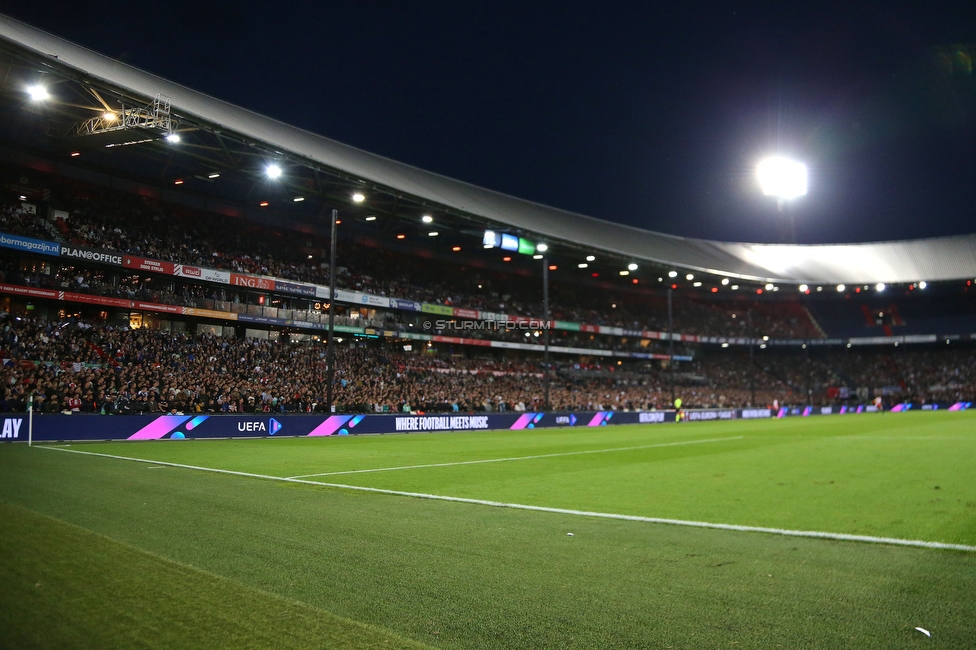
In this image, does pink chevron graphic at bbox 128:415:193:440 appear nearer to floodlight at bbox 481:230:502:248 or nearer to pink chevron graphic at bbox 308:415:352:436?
pink chevron graphic at bbox 308:415:352:436

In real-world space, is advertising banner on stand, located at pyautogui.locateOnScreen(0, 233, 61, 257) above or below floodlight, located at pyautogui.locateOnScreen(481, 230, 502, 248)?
below

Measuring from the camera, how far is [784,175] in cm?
5288

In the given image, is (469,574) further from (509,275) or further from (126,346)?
(509,275)

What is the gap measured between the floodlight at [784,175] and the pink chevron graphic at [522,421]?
100 feet

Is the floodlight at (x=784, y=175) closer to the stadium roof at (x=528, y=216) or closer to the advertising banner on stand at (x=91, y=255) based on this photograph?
the stadium roof at (x=528, y=216)

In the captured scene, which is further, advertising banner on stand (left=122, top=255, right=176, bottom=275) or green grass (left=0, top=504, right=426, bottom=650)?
advertising banner on stand (left=122, top=255, right=176, bottom=275)

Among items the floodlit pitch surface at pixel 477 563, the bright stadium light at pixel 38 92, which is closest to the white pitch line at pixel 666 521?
the floodlit pitch surface at pixel 477 563

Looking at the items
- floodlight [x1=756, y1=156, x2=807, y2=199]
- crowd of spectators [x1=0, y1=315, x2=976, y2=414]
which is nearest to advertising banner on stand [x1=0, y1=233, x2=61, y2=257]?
crowd of spectators [x1=0, y1=315, x2=976, y2=414]

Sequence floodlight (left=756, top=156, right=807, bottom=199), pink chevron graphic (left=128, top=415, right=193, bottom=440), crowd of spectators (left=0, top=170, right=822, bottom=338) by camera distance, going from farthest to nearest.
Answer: floodlight (left=756, top=156, right=807, bottom=199) → crowd of spectators (left=0, top=170, right=822, bottom=338) → pink chevron graphic (left=128, top=415, right=193, bottom=440)

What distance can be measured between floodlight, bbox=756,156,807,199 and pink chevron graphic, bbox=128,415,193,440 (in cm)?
4756

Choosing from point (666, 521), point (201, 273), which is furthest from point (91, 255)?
point (666, 521)

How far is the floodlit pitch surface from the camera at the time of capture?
13.4 ft

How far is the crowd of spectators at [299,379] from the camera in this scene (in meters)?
26.6

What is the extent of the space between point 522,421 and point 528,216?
73.8ft
